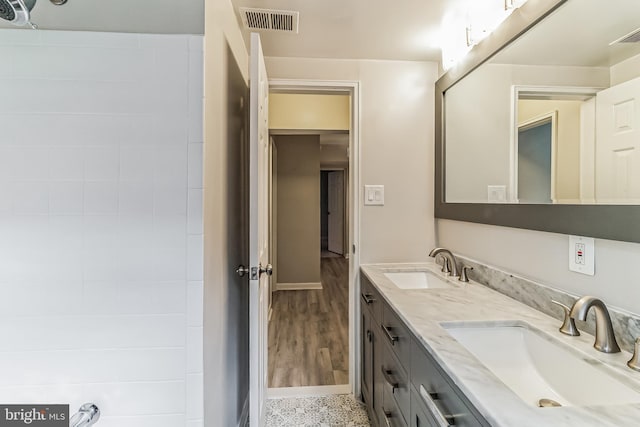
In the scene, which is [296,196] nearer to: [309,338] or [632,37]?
[309,338]

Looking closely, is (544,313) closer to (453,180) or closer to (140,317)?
(453,180)

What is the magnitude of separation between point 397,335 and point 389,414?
15.7 inches

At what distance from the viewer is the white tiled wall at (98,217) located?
1.09 meters

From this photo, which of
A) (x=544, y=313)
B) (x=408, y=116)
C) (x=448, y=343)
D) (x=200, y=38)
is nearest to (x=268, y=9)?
(x=200, y=38)

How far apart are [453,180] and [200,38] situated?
4.89ft

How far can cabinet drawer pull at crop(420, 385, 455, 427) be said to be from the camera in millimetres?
712

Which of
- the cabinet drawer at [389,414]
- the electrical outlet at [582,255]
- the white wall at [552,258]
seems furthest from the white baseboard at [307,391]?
the electrical outlet at [582,255]

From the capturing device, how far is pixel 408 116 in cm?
196

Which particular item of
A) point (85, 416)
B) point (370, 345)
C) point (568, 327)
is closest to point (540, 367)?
point (568, 327)

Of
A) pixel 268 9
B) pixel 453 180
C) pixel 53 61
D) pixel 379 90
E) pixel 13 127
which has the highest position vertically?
pixel 268 9

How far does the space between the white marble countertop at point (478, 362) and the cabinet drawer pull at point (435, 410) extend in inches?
4.4

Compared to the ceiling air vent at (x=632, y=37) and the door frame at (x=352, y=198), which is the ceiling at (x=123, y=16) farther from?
the ceiling air vent at (x=632, y=37)

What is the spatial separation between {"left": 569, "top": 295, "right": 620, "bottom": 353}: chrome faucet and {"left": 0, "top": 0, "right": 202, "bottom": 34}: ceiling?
1478 mm

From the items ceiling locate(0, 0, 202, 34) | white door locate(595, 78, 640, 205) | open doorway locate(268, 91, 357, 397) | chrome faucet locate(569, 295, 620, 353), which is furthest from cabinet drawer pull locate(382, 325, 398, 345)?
ceiling locate(0, 0, 202, 34)
